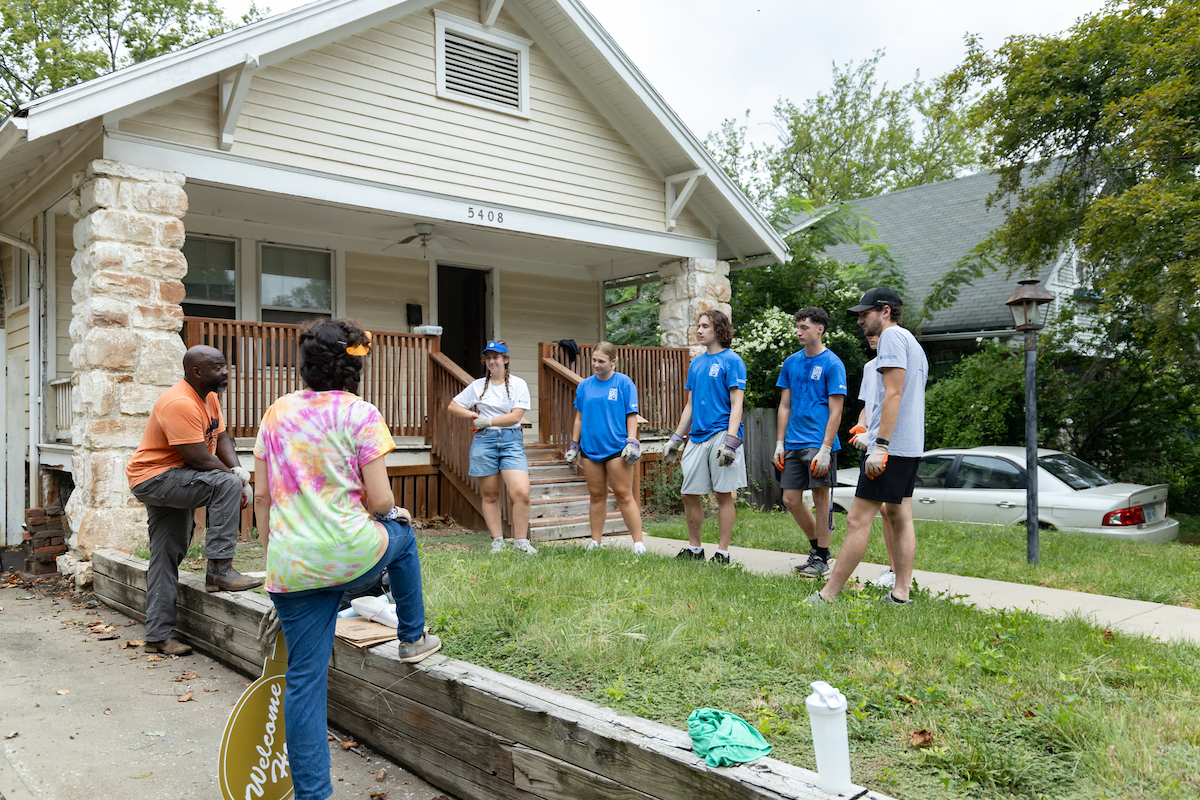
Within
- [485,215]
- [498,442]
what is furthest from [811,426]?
[485,215]

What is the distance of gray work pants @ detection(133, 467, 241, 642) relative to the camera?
15.8 ft

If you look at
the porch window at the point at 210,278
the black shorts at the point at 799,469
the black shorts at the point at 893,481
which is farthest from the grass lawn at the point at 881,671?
the porch window at the point at 210,278

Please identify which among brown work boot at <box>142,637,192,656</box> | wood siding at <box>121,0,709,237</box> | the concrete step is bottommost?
brown work boot at <box>142,637,192,656</box>

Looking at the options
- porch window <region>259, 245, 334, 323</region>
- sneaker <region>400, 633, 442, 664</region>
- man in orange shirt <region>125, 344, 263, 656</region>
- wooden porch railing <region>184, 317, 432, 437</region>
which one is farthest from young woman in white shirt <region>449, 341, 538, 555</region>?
porch window <region>259, 245, 334, 323</region>

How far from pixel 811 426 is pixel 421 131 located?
18.6 feet

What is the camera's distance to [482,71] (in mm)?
9570

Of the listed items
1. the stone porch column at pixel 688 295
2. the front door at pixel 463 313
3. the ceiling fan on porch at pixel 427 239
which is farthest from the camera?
the front door at pixel 463 313

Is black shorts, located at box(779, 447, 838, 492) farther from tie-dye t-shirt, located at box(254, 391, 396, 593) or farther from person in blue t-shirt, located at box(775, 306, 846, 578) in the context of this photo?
tie-dye t-shirt, located at box(254, 391, 396, 593)

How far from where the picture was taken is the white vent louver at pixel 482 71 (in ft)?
30.8

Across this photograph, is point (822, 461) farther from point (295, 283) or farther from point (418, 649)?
point (295, 283)

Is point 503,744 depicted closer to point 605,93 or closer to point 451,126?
point 451,126

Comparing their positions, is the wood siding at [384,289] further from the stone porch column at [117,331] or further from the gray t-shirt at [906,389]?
the gray t-shirt at [906,389]

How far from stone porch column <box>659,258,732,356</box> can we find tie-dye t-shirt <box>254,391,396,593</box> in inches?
332

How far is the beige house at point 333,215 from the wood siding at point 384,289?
0.10 feet
